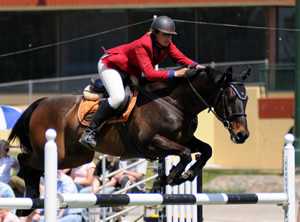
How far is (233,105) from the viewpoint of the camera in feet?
19.0

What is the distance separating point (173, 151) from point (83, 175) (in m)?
3.49

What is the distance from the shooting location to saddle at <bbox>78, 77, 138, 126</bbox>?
6086 mm

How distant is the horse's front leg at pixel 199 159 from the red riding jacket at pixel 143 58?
2.48 ft

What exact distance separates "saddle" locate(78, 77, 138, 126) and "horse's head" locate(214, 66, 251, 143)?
890mm

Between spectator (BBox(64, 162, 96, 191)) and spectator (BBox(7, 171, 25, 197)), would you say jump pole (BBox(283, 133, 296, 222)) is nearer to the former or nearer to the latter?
spectator (BBox(64, 162, 96, 191))

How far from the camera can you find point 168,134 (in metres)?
5.93

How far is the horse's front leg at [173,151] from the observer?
5660 mm

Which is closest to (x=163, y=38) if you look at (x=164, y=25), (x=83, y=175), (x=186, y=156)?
(x=164, y=25)

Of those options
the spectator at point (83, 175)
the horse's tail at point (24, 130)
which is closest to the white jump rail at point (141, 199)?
the horse's tail at point (24, 130)

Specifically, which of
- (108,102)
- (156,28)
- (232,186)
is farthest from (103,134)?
(232,186)

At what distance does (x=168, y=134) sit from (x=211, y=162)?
330 inches

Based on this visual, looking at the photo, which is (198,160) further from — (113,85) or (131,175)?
(131,175)

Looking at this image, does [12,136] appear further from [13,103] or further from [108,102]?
[13,103]

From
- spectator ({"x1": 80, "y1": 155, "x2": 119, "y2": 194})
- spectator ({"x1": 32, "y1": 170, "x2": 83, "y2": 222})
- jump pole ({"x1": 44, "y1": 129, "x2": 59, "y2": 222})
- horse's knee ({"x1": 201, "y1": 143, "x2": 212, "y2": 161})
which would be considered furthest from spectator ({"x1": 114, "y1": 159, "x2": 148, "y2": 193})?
jump pole ({"x1": 44, "y1": 129, "x2": 59, "y2": 222})
